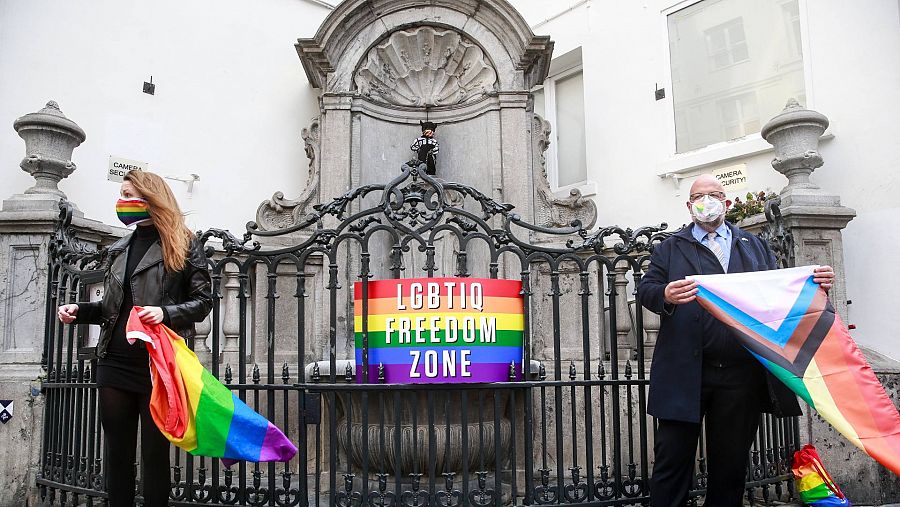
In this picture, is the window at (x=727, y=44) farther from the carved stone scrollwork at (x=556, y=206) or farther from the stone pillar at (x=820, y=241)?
the carved stone scrollwork at (x=556, y=206)

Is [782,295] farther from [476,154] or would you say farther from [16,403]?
[16,403]

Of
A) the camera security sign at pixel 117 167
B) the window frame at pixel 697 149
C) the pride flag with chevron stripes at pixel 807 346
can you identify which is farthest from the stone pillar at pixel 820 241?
the camera security sign at pixel 117 167

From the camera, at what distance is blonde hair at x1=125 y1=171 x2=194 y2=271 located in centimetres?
297

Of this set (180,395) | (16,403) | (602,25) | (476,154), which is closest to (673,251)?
(180,395)

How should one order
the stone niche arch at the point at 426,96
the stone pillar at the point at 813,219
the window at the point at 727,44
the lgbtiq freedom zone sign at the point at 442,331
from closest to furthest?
the lgbtiq freedom zone sign at the point at 442,331, the stone pillar at the point at 813,219, the stone niche arch at the point at 426,96, the window at the point at 727,44

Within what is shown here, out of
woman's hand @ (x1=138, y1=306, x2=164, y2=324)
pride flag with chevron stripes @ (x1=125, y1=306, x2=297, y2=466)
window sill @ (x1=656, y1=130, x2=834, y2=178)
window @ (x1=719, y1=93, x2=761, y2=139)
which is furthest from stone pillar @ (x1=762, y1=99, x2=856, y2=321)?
woman's hand @ (x1=138, y1=306, x2=164, y2=324)

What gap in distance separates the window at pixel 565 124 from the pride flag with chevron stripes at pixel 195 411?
6.36 m

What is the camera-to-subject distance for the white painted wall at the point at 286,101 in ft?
18.3

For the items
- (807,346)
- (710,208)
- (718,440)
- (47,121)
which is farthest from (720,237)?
(47,121)

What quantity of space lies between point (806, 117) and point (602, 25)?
3.98 metres

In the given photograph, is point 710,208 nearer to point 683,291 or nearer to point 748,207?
point 683,291

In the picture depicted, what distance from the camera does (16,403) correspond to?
14.1 ft

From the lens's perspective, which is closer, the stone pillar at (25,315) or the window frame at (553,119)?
the stone pillar at (25,315)

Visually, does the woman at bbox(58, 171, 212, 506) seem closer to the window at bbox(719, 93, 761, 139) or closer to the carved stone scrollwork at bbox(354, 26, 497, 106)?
the carved stone scrollwork at bbox(354, 26, 497, 106)
